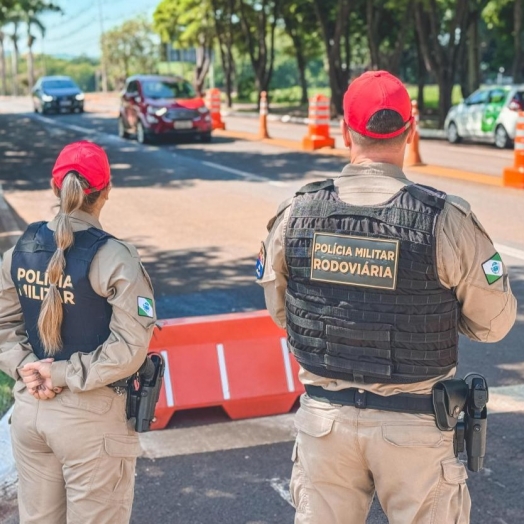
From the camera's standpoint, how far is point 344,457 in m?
2.64

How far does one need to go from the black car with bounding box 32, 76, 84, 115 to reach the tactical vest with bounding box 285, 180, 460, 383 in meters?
36.4

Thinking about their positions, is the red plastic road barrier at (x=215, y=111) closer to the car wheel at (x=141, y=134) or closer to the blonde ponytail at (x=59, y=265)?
the car wheel at (x=141, y=134)

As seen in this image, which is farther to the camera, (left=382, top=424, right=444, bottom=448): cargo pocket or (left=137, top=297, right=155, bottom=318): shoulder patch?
(left=137, top=297, right=155, bottom=318): shoulder patch

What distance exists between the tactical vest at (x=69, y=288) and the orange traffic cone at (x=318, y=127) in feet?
55.1

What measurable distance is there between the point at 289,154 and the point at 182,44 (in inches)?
1450

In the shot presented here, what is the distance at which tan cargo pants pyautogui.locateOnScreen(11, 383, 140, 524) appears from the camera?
3000mm

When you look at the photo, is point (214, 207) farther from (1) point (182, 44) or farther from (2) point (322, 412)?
(1) point (182, 44)

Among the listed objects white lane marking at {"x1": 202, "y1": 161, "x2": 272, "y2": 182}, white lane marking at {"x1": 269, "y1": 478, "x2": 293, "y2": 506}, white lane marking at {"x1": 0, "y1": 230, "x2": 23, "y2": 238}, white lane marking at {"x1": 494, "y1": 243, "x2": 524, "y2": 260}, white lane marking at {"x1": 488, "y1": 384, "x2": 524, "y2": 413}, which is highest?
white lane marking at {"x1": 0, "y1": 230, "x2": 23, "y2": 238}

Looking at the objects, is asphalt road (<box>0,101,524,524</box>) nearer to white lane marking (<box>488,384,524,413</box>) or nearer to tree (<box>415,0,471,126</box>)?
white lane marking (<box>488,384,524,413</box>)

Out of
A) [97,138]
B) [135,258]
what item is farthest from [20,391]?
[97,138]

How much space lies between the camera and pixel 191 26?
50.0m

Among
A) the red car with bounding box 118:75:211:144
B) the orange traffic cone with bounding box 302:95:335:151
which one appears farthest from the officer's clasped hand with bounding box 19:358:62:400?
the red car with bounding box 118:75:211:144

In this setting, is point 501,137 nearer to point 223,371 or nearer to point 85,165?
point 223,371

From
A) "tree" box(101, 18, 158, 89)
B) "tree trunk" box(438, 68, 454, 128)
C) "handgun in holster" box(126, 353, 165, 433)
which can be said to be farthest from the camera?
"tree" box(101, 18, 158, 89)
